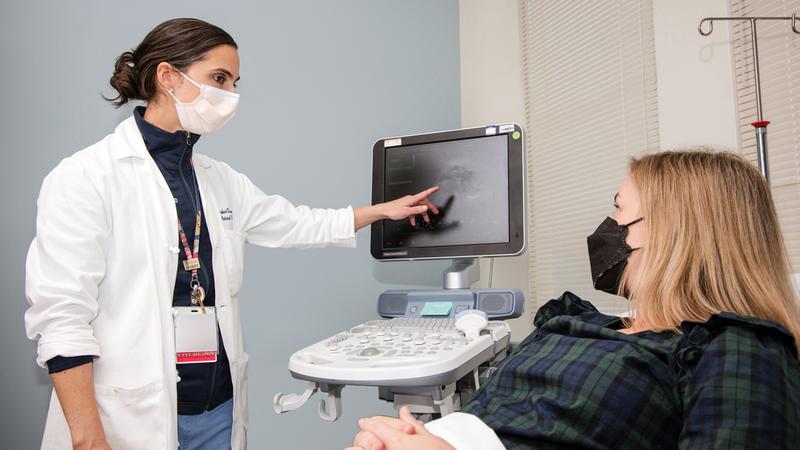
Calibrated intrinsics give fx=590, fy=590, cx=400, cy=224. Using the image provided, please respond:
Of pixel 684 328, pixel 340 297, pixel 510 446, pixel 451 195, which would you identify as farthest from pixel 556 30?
pixel 510 446

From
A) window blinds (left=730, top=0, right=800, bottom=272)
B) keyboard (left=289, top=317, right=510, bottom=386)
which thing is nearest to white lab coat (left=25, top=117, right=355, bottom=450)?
keyboard (left=289, top=317, right=510, bottom=386)

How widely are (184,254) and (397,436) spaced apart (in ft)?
2.69

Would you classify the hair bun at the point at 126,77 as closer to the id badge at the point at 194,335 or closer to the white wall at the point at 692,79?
the id badge at the point at 194,335

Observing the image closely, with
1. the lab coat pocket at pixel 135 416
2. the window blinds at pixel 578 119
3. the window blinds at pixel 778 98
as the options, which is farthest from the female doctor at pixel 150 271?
the window blinds at pixel 778 98

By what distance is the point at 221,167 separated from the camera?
1670mm

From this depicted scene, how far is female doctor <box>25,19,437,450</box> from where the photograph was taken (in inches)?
45.5

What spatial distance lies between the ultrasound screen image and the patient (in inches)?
30.3

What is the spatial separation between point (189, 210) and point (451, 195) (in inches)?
33.4

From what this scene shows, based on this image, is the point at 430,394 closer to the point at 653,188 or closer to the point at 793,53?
the point at 653,188

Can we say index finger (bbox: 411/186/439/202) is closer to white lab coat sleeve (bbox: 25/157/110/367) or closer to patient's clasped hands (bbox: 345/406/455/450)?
white lab coat sleeve (bbox: 25/157/110/367)

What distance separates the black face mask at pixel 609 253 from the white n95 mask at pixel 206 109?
3.09ft

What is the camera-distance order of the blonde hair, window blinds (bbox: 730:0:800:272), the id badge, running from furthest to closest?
window blinds (bbox: 730:0:800:272) → the id badge → the blonde hair

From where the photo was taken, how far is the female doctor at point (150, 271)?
1156 mm

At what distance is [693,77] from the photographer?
182 cm
